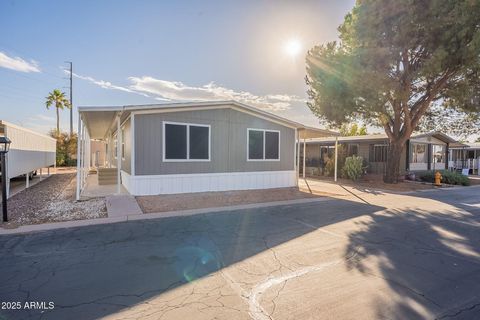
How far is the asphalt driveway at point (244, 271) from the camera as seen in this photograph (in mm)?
3055

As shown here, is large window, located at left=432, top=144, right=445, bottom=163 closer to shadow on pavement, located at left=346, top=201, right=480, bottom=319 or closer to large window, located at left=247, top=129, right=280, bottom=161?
large window, located at left=247, top=129, right=280, bottom=161

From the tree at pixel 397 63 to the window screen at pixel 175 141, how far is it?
874 centimetres

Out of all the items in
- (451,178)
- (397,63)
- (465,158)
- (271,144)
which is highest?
(397,63)

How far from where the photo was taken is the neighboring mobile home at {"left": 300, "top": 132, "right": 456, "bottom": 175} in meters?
20.6

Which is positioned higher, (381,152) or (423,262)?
(381,152)

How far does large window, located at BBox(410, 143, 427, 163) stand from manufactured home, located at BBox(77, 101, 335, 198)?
39.0ft

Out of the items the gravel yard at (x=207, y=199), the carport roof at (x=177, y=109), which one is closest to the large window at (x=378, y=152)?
the carport roof at (x=177, y=109)

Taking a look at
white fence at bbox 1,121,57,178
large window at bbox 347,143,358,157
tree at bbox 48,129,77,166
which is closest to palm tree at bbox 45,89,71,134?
tree at bbox 48,129,77,166

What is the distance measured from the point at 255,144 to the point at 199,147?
274 centimetres

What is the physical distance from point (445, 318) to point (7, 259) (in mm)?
5854

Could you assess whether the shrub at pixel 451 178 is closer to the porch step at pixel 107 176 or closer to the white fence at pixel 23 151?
the porch step at pixel 107 176

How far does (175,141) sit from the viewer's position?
1052 cm

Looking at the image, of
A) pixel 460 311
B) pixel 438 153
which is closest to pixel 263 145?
pixel 460 311

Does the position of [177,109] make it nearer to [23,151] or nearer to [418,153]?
[23,151]
